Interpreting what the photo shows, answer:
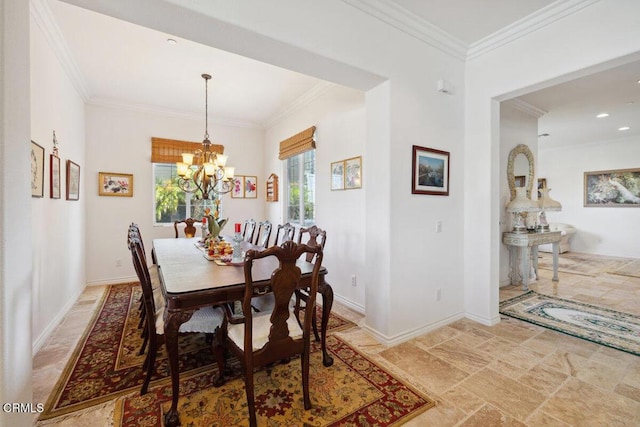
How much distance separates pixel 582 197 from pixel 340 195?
7245mm

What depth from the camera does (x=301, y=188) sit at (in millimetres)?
4570

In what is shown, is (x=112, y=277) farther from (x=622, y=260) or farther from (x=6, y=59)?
(x=622, y=260)

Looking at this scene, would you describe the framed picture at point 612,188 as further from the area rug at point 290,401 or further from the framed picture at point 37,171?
the framed picture at point 37,171

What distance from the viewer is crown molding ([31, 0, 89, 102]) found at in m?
2.31

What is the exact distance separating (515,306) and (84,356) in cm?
446

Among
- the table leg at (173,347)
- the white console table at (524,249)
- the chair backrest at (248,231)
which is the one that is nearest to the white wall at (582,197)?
the white console table at (524,249)

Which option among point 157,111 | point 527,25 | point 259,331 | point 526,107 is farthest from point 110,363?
point 526,107

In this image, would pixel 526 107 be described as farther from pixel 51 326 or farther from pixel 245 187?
pixel 51 326

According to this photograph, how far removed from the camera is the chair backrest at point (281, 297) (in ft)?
4.79

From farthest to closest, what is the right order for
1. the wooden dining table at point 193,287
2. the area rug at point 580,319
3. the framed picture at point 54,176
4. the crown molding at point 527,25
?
the framed picture at point 54,176 < the area rug at point 580,319 < the crown molding at point 527,25 < the wooden dining table at point 193,287

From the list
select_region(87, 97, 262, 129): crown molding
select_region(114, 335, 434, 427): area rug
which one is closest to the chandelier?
select_region(87, 97, 262, 129): crown molding

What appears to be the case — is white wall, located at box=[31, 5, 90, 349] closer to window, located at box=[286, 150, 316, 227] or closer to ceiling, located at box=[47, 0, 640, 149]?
ceiling, located at box=[47, 0, 640, 149]

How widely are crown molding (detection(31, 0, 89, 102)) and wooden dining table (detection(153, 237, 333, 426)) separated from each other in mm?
2265

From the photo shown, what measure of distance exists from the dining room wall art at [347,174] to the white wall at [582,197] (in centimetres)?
712
